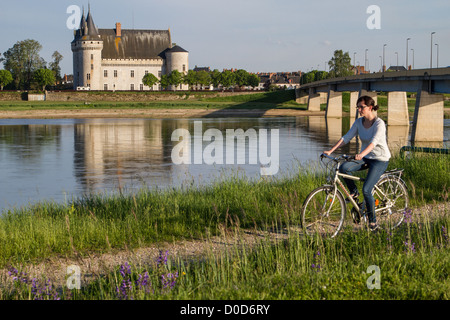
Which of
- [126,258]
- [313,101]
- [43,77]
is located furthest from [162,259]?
[43,77]

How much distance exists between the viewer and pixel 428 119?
37.5 meters

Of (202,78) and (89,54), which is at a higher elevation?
(89,54)

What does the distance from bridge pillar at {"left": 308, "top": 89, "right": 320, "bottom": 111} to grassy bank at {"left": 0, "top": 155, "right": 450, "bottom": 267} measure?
68.7 metres

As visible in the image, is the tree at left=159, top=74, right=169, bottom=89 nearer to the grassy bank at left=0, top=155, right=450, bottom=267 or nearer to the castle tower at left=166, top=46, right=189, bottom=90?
the castle tower at left=166, top=46, right=189, bottom=90

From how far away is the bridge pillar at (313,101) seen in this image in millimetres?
80938

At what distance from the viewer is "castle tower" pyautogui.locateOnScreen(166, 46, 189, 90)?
12544 cm

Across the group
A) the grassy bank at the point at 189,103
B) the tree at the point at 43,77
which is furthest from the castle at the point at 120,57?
the grassy bank at the point at 189,103

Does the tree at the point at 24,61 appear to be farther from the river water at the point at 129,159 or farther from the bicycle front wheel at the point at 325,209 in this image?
the bicycle front wheel at the point at 325,209

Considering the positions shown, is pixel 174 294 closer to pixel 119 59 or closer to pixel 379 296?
pixel 379 296

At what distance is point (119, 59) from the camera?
413 feet

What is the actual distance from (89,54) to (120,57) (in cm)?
691

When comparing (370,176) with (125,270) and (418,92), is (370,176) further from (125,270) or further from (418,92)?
(418,92)

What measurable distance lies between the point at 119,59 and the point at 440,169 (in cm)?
11898

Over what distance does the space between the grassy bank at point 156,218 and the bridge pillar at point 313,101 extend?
225 feet
